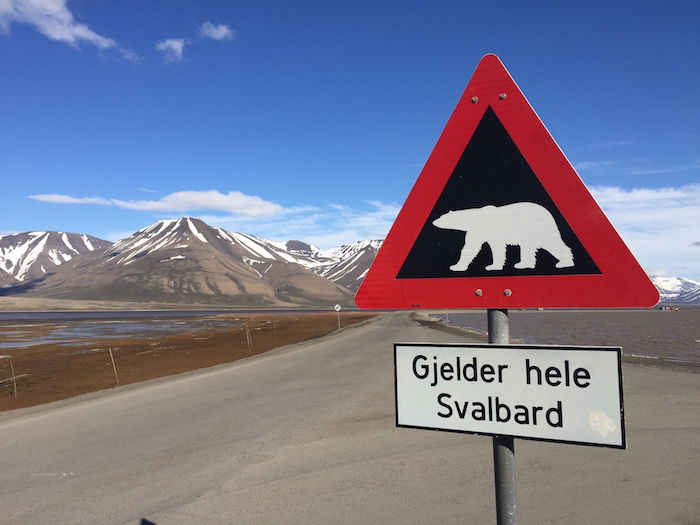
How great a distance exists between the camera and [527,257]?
1.89 m

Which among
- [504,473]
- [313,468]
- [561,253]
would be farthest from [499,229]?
[313,468]

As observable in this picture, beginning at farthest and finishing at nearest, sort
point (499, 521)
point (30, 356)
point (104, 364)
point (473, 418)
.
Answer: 1. point (30, 356)
2. point (104, 364)
3. point (473, 418)
4. point (499, 521)

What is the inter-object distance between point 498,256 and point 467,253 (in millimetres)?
127

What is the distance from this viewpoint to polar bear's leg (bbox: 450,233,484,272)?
1973 millimetres

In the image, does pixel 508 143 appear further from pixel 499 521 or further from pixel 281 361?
pixel 281 361

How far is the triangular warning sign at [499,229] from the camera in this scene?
1855 millimetres

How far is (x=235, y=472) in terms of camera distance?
19.2 ft

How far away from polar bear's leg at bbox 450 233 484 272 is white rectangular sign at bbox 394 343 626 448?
0.33m

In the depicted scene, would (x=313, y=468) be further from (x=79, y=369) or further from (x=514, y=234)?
(x=79, y=369)

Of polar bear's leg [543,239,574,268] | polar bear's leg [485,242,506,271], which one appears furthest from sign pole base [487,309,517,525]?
polar bear's leg [543,239,574,268]

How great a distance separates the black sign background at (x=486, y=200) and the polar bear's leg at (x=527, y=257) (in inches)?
0.6

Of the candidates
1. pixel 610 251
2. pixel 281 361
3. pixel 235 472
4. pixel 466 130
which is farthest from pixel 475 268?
pixel 281 361

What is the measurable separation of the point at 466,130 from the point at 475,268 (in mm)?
664

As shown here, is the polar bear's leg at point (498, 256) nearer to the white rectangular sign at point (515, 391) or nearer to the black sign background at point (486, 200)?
the black sign background at point (486, 200)
